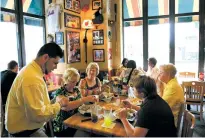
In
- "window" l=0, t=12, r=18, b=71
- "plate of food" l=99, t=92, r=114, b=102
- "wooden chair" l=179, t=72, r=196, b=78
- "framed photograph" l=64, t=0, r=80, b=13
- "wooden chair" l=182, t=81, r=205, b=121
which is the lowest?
"wooden chair" l=182, t=81, r=205, b=121

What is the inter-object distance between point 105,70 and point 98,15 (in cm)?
149

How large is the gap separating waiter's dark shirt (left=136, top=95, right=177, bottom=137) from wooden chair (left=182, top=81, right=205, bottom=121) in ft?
8.05

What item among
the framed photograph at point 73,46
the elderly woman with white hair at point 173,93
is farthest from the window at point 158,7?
the elderly woman with white hair at point 173,93

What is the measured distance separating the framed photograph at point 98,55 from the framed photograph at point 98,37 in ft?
0.72

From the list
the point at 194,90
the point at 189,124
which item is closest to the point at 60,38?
the point at 194,90

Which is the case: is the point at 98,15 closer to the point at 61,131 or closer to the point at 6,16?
the point at 6,16

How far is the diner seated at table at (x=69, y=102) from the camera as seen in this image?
222 cm

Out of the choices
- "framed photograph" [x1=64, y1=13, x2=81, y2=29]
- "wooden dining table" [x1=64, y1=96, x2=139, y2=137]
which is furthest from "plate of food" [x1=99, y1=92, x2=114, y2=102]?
"framed photograph" [x1=64, y1=13, x2=81, y2=29]

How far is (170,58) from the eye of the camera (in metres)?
5.51

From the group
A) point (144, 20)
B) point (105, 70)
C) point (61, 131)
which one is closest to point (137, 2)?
point (144, 20)

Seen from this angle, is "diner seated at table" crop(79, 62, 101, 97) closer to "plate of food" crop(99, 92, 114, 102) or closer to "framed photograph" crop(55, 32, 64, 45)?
"plate of food" crop(99, 92, 114, 102)

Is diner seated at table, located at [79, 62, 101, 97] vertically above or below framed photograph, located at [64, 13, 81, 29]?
below

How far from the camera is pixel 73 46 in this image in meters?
4.88

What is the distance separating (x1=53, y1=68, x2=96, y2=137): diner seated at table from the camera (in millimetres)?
2219
